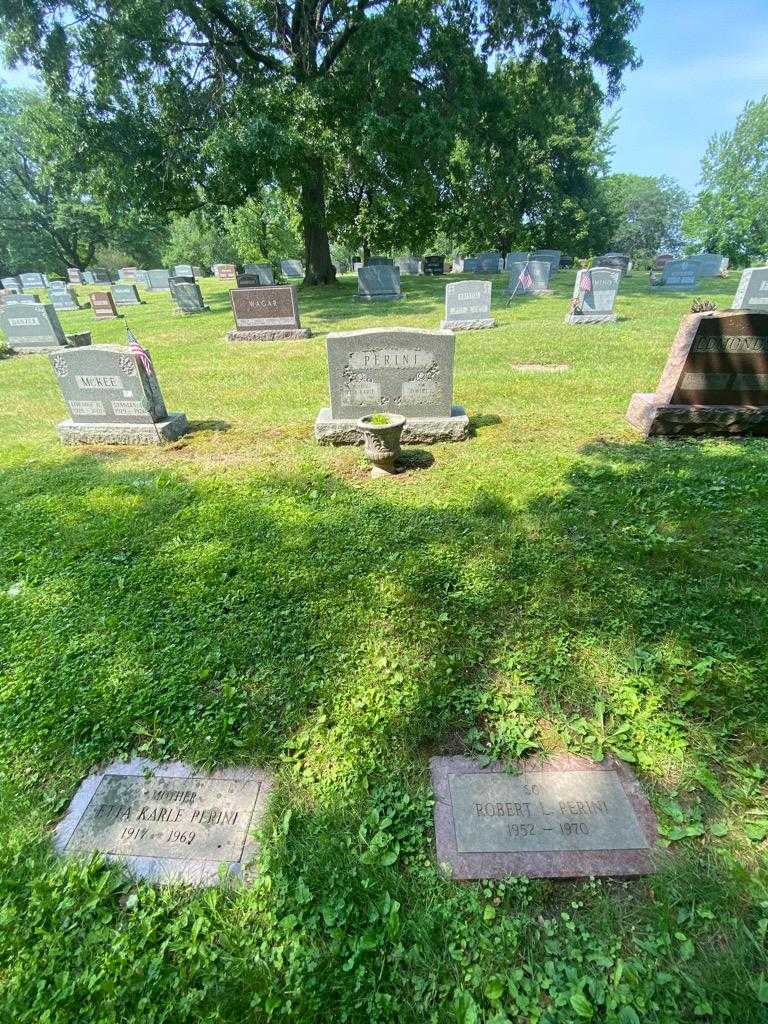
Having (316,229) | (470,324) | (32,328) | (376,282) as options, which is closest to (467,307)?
(470,324)

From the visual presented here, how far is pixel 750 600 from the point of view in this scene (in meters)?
2.90

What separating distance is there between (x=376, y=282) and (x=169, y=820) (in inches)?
740

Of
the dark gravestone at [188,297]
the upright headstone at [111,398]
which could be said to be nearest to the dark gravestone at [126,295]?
the dark gravestone at [188,297]

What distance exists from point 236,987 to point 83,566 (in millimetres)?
3074

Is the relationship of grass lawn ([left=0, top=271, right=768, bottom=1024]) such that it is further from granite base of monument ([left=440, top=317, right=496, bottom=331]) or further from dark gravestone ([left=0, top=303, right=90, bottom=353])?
dark gravestone ([left=0, top=303, right=90, bottom=353])

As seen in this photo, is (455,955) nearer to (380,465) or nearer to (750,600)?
(750,600)

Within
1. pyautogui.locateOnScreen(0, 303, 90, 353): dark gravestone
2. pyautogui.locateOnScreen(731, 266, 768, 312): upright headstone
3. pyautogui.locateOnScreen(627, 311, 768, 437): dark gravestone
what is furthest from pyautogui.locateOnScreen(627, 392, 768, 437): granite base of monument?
pyautogui.locateOnScreen(0, 303, 90, 353): dark gravestone

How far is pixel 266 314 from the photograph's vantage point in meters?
12.3

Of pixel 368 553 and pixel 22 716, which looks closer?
pixel 22 716

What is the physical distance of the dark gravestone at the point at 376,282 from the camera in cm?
1777

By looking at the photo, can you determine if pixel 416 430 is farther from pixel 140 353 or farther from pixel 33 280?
pixel 33 280

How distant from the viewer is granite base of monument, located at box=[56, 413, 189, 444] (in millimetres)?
5926

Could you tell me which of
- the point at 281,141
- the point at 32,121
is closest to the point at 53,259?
the point at 32,121

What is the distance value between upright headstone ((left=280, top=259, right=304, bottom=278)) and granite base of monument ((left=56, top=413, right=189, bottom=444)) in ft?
115
